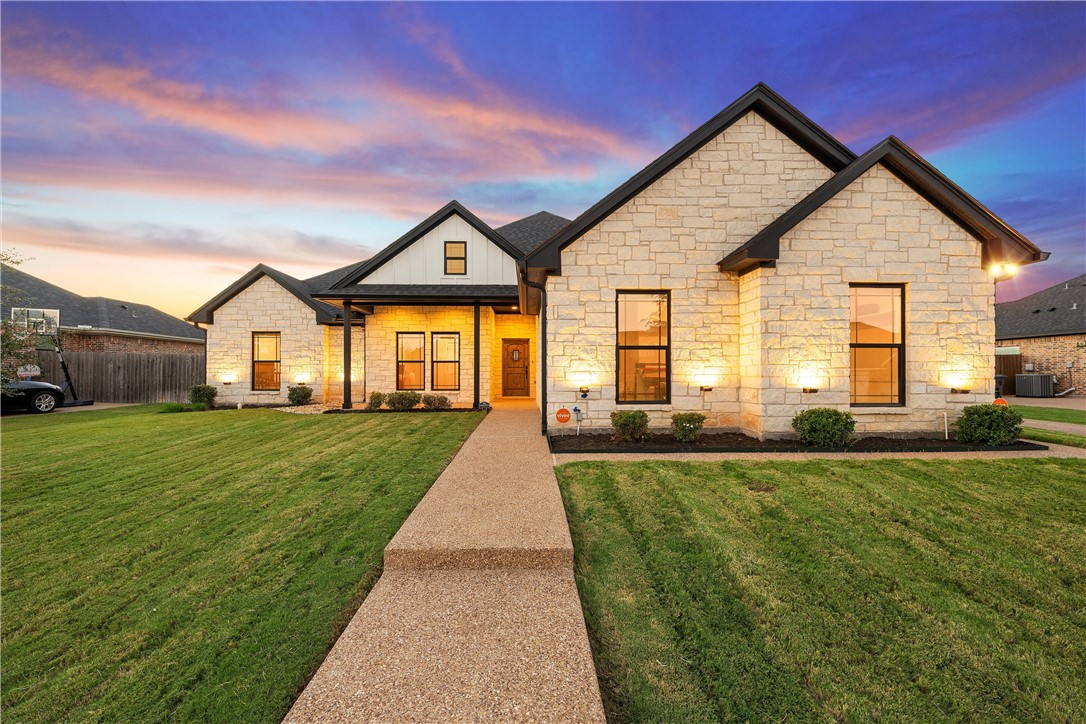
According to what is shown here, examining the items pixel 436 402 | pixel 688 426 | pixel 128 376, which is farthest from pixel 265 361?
pixel 688 426

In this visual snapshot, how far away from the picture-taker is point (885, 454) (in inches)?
250

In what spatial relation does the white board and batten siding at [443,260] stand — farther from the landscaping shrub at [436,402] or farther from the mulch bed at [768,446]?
the mulch bed at [768,446]

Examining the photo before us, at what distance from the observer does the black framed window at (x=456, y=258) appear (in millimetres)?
12945

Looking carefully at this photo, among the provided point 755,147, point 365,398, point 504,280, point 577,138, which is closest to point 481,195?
point 577,138

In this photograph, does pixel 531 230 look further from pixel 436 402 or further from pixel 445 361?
pixel 436 402

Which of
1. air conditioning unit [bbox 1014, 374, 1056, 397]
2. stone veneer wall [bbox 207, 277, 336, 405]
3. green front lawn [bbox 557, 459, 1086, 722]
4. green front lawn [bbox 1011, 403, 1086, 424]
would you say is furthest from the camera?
air conditioning unit [bbox 1014, 374, 1056, 397]

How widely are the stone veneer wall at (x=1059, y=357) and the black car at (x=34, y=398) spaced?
3781cm

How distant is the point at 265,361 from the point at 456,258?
789 cm

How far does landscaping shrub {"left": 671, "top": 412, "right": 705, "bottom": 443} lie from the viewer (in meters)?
6.82

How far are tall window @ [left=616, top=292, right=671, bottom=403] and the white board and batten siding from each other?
232 inches

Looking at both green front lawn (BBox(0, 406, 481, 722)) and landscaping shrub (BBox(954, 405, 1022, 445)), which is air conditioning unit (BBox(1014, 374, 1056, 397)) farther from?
green front lawn (BBox(0, 406, 481, 722))

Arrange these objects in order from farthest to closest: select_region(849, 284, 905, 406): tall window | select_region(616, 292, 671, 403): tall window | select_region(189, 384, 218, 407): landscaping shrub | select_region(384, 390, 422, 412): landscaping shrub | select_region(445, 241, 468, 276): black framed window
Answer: select_region(189, 384, 218, 407): landscaping shrub
select_region(445, 241, 468, 276): black framed window
select_region(384, 390, 422, 412): landscaping shrub
select_region(616, 292, 671, 403): tall window
select_region(849, 284, 905, 406): tall window

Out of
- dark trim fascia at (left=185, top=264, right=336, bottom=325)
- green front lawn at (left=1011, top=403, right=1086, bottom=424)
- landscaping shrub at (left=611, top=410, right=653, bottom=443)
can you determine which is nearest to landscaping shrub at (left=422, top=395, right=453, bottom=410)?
dark trim fascia at (left=185, top=264, right=336, bottom=325)

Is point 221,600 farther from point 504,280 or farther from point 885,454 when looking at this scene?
point 504,280
